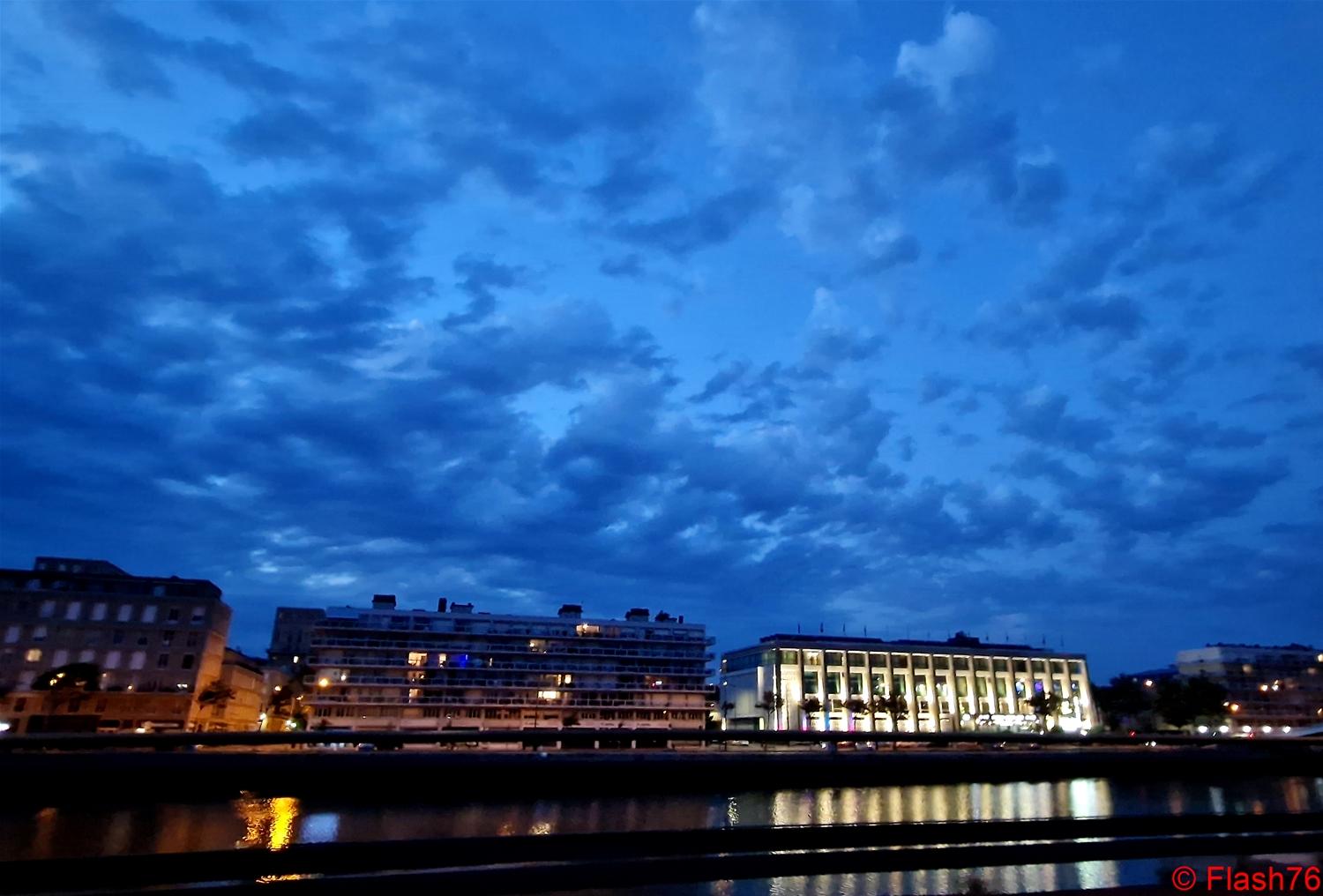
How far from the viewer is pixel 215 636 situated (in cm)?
10056

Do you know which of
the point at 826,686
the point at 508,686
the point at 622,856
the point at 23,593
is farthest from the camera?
the point at 826,686

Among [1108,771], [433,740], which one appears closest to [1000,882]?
[1108,771]

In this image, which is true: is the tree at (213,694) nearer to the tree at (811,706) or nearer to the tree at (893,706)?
the tree at (811,706)

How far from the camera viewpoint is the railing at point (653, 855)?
4.00 m

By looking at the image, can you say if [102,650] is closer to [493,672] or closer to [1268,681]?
[493,672]

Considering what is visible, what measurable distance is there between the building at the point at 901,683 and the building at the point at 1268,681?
40030 millimetres

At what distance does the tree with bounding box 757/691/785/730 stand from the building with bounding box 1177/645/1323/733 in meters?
102

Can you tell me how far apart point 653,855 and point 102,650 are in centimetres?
10882

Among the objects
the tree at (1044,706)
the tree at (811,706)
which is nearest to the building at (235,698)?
the tree at (811,706)

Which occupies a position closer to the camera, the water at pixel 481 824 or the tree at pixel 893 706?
the water at pixel 481 824

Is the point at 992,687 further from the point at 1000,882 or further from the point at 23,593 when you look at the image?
the point at 1000,882

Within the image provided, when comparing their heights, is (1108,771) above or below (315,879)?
above

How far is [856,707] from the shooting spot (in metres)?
144

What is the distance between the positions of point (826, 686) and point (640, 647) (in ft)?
141
